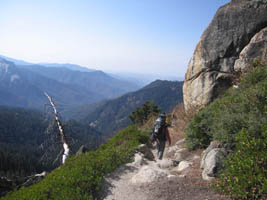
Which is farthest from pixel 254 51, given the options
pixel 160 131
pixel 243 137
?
pixel 243 137

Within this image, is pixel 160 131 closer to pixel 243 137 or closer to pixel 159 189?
pixel 159 189

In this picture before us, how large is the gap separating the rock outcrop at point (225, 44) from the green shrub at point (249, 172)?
25.5ft

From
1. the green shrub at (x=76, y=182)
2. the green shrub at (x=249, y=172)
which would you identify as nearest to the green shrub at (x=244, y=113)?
the green shrub at (x=249, y=172)

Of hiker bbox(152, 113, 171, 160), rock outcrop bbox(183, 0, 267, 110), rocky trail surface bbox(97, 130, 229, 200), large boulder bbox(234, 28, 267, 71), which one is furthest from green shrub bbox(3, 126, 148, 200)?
large boulder bbox(234, 28, 267, 71)

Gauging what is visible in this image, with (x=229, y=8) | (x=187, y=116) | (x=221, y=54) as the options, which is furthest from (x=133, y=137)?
(x=229, y=8)

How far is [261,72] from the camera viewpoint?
7828mm

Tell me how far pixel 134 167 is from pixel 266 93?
504 centimetres

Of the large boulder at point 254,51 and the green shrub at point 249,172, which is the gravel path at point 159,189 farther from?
the large boulder at point 254,51

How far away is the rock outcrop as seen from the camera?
35.9ft

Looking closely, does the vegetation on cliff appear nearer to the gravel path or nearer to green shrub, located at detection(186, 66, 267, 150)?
green shrub, located at detection(186, 66, 267, 150)

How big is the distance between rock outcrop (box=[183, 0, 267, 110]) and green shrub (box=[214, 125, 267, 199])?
7.76m

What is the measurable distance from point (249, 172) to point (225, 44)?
9.62m

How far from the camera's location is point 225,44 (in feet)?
37.6

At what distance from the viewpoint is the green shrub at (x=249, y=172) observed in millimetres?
3600
